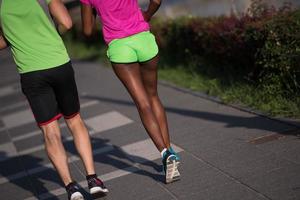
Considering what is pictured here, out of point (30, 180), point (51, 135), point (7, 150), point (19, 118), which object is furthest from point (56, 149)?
point (19, 118)

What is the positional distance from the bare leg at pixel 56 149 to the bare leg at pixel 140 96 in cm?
71

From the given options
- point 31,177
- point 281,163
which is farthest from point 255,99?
point 31,177

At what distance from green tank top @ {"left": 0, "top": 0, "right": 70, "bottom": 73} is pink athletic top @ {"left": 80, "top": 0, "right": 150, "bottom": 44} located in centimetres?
43

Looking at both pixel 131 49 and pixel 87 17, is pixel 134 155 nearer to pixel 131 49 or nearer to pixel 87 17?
pixel 131 49

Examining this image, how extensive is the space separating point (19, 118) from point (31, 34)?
6371 millimetres

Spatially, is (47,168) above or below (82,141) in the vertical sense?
below

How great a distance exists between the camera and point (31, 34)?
499cm

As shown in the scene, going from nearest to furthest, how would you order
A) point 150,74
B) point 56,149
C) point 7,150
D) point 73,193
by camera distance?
point 73,193, point 56,149, point 150,74, point 7,150

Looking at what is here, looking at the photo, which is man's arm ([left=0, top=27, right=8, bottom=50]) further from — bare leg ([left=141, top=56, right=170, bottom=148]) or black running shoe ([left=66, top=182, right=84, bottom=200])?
black running shoe ([left=66, top=182, right=84, bottom=200])

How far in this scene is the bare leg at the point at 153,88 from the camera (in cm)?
533

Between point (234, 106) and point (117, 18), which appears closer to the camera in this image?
point (117, 18)

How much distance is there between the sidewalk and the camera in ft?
16.1

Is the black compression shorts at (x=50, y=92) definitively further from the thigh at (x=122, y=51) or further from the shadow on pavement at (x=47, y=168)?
the shadow on pavement at (x=47, y=168)

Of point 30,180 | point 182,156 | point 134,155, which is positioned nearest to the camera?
point 182,156
